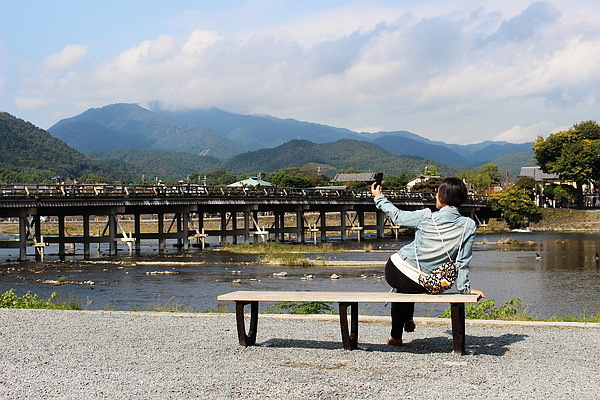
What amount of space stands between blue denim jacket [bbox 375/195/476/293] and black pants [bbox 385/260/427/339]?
0.70 ft

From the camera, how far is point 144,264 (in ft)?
122

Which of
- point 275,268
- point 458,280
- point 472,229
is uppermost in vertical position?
point 472,229

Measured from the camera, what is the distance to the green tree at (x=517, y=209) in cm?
8475

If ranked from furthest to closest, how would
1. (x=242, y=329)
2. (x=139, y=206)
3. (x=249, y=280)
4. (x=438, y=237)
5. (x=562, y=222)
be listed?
(x=562, y=222)
(x=139, y=206)
(x=249, y=280)
(x=242, y=329)
(x=438, y=237)

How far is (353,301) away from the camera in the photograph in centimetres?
802

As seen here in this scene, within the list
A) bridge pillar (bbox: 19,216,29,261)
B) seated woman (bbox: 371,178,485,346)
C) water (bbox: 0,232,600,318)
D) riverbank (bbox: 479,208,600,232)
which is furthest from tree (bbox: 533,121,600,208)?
seated woman (bbox: 371,178,485,346)

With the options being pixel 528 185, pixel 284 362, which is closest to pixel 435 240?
pixel 284 362

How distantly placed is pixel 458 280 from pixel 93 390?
413 centimetres

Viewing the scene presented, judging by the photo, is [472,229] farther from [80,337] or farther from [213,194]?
[213,194]

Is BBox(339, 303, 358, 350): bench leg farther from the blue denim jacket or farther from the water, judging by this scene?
the water

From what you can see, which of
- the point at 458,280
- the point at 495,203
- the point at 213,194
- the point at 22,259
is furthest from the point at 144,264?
the point at 495,203

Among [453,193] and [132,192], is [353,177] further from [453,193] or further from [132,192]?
[453,193]

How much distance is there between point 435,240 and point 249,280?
69.1 ft

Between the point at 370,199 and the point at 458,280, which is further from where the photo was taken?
the point at 370,199
